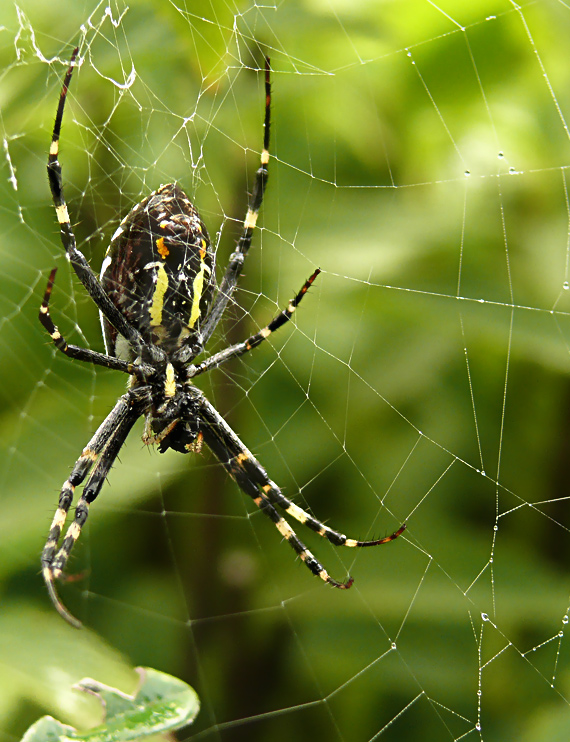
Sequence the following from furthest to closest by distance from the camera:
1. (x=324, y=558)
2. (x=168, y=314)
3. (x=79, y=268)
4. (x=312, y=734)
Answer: (x=324, y=558)
(x=312, y=734)
(x=168, y=314)
(x=79, y=268)

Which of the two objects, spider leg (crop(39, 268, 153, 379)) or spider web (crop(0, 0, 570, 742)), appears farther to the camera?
spider web (crop(0, 0, 570, 742))

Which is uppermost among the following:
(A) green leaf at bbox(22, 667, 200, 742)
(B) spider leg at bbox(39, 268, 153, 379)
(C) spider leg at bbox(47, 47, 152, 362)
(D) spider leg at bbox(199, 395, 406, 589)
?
(C) spider leg at bbox(47, 47, 152, 362)

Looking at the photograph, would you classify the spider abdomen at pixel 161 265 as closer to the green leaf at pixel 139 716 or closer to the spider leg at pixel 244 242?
the spider leg at pixel 244 242

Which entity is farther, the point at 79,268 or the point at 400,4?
the point at 400,4

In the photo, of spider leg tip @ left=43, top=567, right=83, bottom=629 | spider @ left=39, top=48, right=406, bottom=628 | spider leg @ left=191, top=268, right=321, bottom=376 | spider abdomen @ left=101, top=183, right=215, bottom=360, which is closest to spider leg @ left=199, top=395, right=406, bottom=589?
spider @ left=39, top=48, right=406, bottom=628

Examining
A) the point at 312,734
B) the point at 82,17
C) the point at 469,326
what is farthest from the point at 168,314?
the point at 312,734

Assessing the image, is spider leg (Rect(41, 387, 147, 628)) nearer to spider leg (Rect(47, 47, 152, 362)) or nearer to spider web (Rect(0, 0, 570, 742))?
spider web (Rect(0, 0, 570, 742))

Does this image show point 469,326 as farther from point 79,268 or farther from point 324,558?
point 79,268
